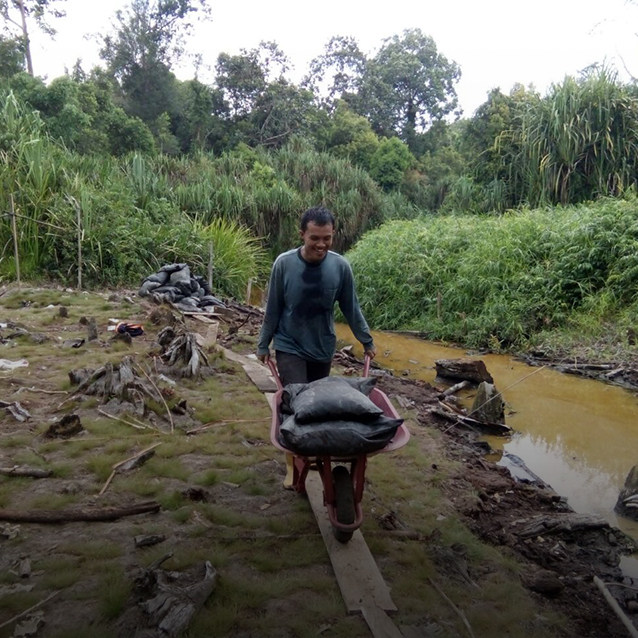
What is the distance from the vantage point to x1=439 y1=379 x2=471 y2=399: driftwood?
7.02 meters

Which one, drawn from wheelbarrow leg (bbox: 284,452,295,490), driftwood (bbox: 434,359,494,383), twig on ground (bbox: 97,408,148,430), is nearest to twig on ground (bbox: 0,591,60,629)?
wheelbarrow leg (bbox: 284,452,295,490)

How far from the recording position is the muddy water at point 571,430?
189 inches

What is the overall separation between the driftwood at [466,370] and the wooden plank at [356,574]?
16.1ft

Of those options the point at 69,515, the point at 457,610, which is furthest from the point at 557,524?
the point at 69,515

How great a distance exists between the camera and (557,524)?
364 cm

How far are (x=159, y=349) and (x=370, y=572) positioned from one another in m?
4.54

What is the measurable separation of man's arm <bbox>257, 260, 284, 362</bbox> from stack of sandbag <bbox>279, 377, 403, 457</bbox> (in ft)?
2.74

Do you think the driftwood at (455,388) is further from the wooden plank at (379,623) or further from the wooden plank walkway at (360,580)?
the wooden plank at (379,623)

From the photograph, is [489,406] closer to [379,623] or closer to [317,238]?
[317,238]

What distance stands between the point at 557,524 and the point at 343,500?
165cm

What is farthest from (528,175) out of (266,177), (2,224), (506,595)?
(506,595)

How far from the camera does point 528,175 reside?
54.5ft

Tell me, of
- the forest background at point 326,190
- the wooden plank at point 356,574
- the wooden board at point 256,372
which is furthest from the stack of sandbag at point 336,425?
the forest background at point 326,190

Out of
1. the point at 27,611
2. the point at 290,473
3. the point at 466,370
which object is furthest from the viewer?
the point at 466,370
